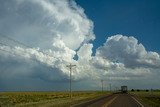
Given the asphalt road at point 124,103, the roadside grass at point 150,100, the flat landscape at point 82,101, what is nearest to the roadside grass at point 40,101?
the flat landscape at point 82,101

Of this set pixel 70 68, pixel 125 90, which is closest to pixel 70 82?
pixel 70 68

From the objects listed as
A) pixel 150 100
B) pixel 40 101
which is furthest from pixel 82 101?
pixel 150 100

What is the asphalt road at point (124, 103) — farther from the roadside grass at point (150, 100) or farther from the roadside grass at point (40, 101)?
the roadside grass at point (40, 101)

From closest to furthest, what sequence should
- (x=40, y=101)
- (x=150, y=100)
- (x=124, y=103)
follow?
(x=124, y=103)
(x=40, y=101)
(x=150, y=100)

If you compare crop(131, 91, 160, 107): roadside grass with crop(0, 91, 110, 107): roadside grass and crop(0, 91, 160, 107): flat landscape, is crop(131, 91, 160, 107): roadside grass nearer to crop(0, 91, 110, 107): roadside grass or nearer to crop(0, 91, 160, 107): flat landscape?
crop(0, 91, 160, 107): flat landscape

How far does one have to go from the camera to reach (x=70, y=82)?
69.9 m

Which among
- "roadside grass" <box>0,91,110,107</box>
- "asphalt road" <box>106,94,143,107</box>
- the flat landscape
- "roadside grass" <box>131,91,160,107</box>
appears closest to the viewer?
"asphalt road" <box>106,94,143,107</box>

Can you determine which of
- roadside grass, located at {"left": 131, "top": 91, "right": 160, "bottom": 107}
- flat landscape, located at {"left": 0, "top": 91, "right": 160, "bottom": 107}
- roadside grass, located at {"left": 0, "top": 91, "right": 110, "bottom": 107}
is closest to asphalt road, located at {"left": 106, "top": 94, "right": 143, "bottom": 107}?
flat landscape, located at {"left": 0, "top": 91, "right": 160, "bottom": 107}

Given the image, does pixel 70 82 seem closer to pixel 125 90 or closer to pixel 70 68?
pixel 70 68

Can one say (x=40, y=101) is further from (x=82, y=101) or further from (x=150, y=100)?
(x=150, y=100)

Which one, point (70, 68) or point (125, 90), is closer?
point (70, 68)

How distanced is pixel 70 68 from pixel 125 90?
8970 centimetres

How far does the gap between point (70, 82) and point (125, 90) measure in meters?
91.5

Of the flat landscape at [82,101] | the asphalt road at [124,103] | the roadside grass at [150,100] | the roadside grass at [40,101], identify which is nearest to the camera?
the asphalt road at [124,103]
